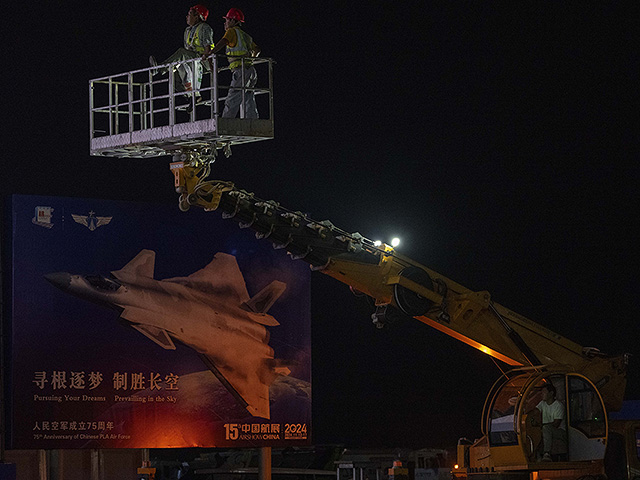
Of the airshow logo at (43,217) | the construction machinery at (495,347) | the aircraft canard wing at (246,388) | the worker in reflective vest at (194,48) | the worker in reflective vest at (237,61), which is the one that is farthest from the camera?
the aircraft canard wing at (246,388)

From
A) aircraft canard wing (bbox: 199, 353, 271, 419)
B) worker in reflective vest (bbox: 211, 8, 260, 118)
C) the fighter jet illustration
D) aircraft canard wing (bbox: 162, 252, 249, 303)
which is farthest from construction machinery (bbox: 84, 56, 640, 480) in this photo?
aircraft canard wing (bbox: 162, 252, 249, 303)

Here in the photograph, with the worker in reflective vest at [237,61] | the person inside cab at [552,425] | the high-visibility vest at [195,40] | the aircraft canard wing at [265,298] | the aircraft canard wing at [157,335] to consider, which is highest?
the high-visibility vest at [195,40]

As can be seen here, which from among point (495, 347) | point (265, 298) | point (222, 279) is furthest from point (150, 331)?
point (495, 347)

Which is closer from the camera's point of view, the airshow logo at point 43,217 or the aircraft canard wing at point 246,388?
the airshow logo at point 43,217

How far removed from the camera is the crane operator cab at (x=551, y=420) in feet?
69.8

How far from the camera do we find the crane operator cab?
69.8 feet

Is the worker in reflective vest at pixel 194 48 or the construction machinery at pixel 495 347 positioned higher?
the worker in reflective vest at pixel 194 48

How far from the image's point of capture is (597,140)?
35.9 m

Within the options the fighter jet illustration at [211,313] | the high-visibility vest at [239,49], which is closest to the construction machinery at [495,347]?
the high-visibility vest at [239,49]

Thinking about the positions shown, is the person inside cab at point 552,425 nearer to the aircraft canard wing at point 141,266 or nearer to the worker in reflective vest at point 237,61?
the worker in reflective vest at point 237,61

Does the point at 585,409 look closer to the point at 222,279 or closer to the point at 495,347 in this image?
the point at 495,347

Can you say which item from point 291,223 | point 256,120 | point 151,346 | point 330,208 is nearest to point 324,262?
point 291,223

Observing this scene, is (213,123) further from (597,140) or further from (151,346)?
(597,140)

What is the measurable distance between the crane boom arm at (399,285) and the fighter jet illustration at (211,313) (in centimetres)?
515
